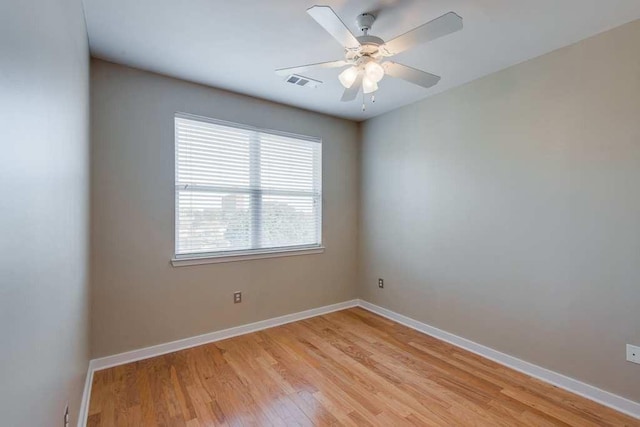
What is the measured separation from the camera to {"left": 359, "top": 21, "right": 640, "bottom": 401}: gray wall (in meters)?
2.05

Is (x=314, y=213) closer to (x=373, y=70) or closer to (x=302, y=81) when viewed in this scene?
(x=302, y=81)

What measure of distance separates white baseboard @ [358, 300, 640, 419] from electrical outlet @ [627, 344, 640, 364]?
0.89 ft

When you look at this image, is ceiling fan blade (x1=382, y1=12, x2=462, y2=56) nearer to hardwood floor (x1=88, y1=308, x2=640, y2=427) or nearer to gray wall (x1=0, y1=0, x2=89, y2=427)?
gray wall (x1=0, y1=0, x2=89, y2=427)

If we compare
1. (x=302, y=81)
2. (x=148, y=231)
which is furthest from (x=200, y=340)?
(x=302, y=81)

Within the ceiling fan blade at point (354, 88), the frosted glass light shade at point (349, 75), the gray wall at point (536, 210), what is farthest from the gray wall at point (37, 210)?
the gray wall at point (536, 210)

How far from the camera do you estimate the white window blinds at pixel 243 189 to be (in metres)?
2.93

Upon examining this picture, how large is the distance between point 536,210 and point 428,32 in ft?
5.54

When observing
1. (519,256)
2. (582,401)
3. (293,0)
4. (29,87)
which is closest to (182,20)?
(293,0)

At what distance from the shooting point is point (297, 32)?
212cm

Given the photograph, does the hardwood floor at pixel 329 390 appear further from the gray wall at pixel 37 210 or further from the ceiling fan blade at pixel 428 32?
the ceiling fan blade at pixel 428 32

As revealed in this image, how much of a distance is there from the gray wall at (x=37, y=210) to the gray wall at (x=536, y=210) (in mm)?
2958

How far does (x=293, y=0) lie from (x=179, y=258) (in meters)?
2.28

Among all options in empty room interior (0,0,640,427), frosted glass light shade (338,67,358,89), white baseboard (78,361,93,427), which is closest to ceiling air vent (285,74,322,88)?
empty room interior (0,0,640,427)

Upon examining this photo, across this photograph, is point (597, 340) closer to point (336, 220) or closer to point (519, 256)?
point (519, 256)
